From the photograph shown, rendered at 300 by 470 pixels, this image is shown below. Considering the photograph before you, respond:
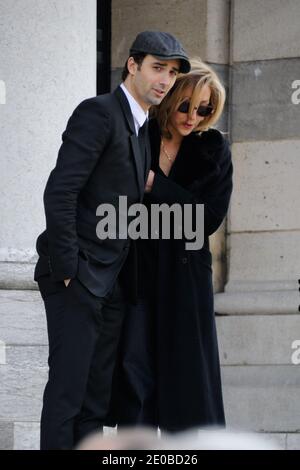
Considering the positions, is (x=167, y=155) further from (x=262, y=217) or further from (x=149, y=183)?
(x=262, y=217)

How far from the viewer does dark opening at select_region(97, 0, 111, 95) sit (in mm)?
7102

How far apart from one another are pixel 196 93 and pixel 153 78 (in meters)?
0.32

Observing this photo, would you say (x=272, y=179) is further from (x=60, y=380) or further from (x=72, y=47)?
(x=60, y=380)

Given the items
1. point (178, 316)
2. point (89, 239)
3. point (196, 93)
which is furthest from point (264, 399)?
point (89, 239)

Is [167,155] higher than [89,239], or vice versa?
[167,155]

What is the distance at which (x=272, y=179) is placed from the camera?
6543 millimetres

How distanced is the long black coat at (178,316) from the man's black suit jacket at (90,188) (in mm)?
308

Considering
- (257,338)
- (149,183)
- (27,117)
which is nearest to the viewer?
(149,183)

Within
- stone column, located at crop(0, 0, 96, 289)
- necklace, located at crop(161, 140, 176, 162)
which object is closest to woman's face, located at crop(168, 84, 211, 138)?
necklace, located at crop(161, 140, 176, 162)

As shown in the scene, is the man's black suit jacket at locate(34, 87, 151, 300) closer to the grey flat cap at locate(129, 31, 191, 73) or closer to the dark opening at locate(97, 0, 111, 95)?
the grey flat cap at locate(129, 31, 191, 73)

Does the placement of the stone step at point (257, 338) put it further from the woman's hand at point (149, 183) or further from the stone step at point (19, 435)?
the woman's hand at point (149, 183)

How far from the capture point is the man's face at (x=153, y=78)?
3.69 metres

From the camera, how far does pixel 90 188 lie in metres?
3.61

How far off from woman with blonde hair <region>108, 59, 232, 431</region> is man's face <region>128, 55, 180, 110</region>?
0.27 metres
